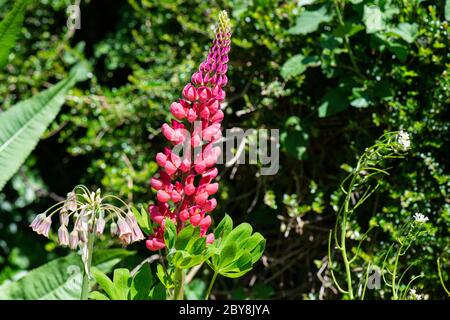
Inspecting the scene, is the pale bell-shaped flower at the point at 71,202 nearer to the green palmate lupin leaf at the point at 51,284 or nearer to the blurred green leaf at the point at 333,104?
the green palmate lupin leaf at the point at 51,284

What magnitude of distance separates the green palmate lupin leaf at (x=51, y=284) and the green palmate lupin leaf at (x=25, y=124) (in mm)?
252

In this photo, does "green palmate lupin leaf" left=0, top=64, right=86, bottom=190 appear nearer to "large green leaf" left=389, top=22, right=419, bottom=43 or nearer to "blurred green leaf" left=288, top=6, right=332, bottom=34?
"blurred green leaf" left=288, top=6, right=332, bottom=34

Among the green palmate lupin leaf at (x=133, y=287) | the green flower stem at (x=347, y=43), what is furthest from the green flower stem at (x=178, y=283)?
the green flower stem at (x=347, y=43)

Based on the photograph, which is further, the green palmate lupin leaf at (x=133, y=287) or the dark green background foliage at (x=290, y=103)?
the dark green background foliage at (x=290, y=103)

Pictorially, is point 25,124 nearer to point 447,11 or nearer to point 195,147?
point 195,147

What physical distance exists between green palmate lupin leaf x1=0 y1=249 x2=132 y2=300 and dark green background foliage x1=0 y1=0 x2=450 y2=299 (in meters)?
0.49

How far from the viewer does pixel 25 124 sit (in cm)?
160

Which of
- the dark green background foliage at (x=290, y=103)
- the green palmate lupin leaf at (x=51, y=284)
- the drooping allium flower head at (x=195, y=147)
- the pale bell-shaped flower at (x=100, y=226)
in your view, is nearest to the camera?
the pale bell-shaped flower at (x=100, y=226)

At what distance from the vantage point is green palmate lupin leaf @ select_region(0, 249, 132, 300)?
4.83 feet

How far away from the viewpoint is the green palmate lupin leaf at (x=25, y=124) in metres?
1.55

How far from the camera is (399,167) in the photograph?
1.62 m

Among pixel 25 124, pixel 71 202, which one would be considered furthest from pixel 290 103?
pixel 71 202
